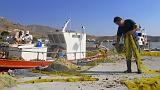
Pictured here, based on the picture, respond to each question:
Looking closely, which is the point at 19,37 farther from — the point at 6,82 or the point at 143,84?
the point at 143,84

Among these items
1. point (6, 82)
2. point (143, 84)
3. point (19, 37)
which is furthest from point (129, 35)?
point (19, 37)

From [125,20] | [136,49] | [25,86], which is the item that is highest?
[125,20]

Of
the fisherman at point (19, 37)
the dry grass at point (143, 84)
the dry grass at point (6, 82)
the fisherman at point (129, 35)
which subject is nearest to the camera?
the dry grass at point (6, 82)

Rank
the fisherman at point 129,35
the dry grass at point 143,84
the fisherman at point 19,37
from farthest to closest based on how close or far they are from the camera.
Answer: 1. the fisherman at point 19,37
2. the fisherman at point 129,35
3. the dry grass at point 143,84

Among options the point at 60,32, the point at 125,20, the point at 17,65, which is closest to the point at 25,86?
the point at 125,20

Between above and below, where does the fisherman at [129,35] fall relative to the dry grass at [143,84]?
above

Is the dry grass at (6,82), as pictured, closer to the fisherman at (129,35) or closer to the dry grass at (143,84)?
the dry grass at (143,84)

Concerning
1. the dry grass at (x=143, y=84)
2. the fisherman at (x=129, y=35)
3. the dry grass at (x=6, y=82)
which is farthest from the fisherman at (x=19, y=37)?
the dry grass at (x=143, y=84)

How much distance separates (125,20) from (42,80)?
12.9ft

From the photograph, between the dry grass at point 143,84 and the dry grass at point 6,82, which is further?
the dry grass at point 143,84

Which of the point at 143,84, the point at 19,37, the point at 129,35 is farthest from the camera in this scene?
the point at 19,37

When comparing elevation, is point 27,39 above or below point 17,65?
above

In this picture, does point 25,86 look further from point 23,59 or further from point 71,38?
point 71,38

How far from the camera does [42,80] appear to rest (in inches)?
416
